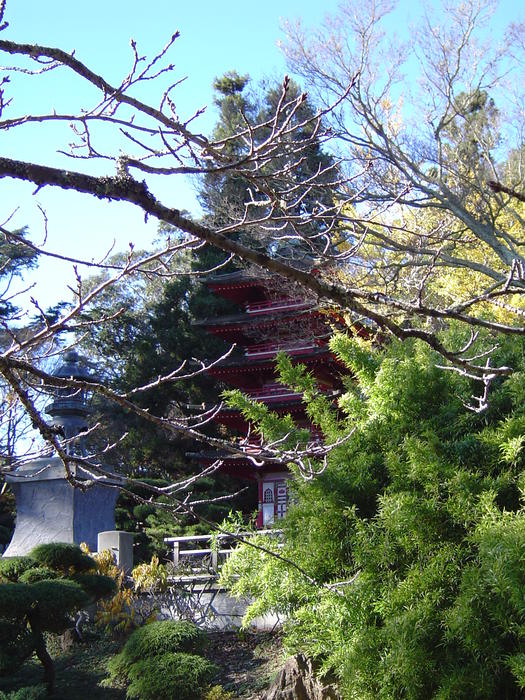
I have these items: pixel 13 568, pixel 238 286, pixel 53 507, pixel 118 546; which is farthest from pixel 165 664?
pixel 238 286

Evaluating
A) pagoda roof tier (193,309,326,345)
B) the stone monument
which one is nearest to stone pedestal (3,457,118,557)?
the stone monument

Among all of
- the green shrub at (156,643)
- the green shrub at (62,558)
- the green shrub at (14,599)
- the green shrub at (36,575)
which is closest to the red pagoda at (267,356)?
the green shrub at (62,558)

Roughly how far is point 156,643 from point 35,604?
1.21 m

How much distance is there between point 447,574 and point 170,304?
814 inches

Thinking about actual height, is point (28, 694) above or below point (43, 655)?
below

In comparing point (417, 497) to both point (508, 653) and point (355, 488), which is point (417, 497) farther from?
point (508, 653)

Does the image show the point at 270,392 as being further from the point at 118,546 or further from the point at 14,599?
the point at 14,599

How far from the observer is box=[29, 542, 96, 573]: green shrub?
8438 mm

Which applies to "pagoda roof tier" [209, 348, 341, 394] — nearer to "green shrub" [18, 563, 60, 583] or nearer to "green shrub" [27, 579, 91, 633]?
"green shrub" [18, 563, 60, 583]

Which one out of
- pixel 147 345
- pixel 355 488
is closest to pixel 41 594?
pixel 355 488

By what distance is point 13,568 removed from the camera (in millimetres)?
8180

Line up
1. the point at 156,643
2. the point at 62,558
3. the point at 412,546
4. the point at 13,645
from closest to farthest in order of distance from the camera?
the point at 412,546 < the point at 156,643 < the point at 13,645 < the point at 62,558

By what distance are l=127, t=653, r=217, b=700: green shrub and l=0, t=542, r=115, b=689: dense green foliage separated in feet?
2.99

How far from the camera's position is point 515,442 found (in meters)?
4.05
